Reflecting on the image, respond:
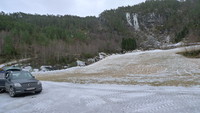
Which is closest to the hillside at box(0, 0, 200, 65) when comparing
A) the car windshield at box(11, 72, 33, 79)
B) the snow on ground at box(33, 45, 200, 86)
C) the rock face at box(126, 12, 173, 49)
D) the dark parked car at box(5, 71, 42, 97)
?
the rock face at box(126, 12, 173, 49)

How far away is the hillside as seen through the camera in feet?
217

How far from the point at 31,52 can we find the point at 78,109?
7259cm

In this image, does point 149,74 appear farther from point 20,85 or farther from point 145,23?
point 145,23

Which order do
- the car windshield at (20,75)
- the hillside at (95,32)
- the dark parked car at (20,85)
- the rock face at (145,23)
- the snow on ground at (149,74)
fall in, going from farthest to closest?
the rock face at (145,23) → the hillside at (95,32) → the snow on ground at (149,74) → the car windshield at (20,75) → the dark parked car at (20,85)

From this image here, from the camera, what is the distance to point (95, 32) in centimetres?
13012

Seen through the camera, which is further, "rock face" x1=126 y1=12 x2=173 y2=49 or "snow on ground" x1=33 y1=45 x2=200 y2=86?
"rock face" x1=126 y1=12 x2=173 y2=49

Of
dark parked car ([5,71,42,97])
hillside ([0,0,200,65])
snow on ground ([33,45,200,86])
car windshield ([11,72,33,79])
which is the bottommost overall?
snow on ground ([33,45,200,86])

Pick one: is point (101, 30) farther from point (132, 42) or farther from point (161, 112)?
point (161, 112)

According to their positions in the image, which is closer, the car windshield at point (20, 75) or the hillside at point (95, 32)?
the car windshield at point (20, 75)

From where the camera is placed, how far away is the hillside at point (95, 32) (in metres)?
66.2

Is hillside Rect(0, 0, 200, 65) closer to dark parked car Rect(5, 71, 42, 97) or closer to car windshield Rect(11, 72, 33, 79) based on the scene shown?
car windshield Rect(11, 72, 33, 79)

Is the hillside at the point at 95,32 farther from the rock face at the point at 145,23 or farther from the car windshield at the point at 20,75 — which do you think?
the car windshield at the point at 20,75

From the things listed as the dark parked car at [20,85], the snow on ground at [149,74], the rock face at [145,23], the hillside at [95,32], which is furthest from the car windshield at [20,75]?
the rock face at [145,23]

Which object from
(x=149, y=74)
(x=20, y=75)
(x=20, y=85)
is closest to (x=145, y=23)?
(x=149, y=74)
